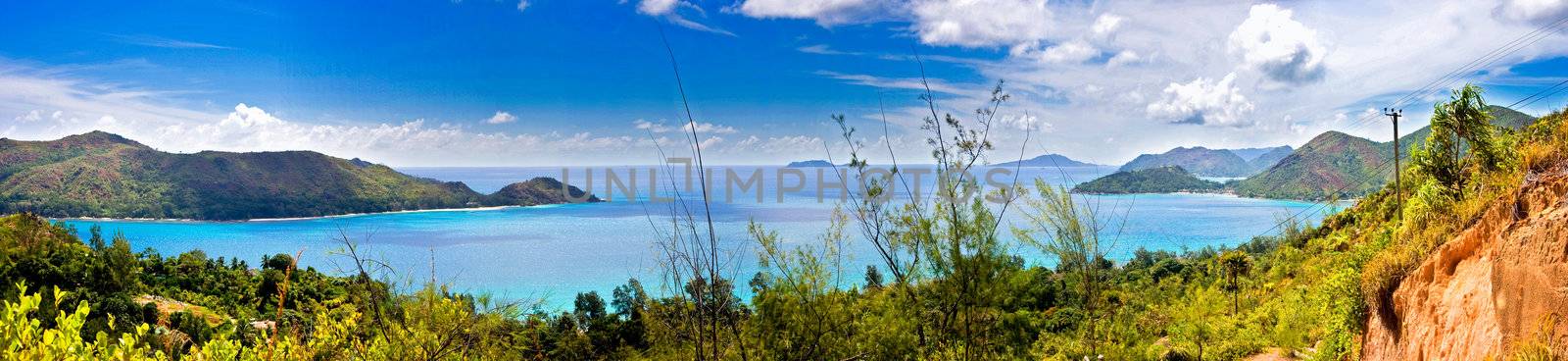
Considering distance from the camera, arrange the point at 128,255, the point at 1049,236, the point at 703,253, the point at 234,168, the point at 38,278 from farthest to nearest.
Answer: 1. the point at 234,168
2. the point at 128,255
3. the point at 38,278
4. the point at 1049,236
5. the point at 703,253

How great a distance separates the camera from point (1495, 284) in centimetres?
395

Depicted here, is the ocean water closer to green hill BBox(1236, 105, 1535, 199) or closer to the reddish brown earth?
green hill BBox(1236, 105, 1535, 199)

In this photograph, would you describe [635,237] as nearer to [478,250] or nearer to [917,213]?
[478,250]

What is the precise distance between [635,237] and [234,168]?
238 feet

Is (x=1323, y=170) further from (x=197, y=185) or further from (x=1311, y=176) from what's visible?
(x=197, y=185)

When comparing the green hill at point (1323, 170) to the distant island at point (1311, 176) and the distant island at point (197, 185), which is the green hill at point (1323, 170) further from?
the distant island at point (197, 185)

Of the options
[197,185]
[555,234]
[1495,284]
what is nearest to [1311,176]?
[555,234]

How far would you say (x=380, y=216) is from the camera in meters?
99.1

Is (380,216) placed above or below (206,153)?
below

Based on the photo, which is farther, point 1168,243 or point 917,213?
point 1168,243

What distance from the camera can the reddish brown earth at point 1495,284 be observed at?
3674mm

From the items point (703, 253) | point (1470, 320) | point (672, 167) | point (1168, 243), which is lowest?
point (1168, 243)

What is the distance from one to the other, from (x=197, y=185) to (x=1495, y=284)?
128753mm

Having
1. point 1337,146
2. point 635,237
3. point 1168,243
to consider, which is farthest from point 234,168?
point 1337,146
